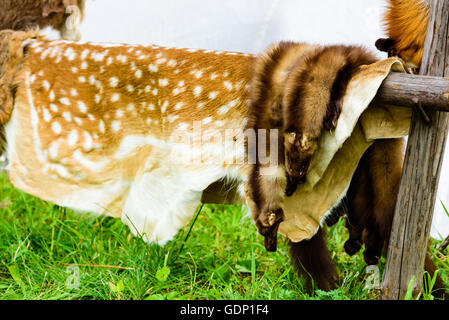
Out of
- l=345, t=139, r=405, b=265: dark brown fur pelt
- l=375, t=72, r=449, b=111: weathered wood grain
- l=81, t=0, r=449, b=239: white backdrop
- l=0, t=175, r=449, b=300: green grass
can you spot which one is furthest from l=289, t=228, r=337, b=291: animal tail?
l=81, t=0, r=449, b=239: white backdrop

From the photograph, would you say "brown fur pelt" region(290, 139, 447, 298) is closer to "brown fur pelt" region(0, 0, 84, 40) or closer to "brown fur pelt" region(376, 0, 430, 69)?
"brown fur pelt" region(376, 0, 430, 69)

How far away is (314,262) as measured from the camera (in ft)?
6.83

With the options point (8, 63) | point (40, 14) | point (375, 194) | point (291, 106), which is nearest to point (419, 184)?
point (375, 194)

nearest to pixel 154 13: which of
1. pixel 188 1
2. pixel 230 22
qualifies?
pixel 188 1

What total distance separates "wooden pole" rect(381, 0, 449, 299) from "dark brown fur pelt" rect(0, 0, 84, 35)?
1.78 metres

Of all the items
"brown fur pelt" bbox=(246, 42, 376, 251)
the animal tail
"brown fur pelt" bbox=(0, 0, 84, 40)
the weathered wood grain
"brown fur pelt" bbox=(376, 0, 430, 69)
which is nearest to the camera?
the weathered wood grain

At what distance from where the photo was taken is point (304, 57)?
65.7 inches

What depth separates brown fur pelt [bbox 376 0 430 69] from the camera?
170cm

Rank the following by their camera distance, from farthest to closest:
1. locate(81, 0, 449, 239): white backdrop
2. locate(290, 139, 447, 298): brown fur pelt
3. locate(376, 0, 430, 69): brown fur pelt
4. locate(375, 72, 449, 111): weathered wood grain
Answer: locate(81, 0, 449, 239): white backdrop → locate(290, 139, 447, 298): brown fur pelt → locate(376, 0, 430, 69): brown fur pelt → locate(375, 72, 449, 111): weathered wood grain

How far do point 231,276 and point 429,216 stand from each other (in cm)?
96

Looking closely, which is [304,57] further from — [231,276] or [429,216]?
[231,276]

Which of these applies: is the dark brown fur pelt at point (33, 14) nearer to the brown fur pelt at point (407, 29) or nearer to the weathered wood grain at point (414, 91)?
the brown fur pelt at point (407, 29)

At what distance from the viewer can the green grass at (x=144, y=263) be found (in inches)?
84.2

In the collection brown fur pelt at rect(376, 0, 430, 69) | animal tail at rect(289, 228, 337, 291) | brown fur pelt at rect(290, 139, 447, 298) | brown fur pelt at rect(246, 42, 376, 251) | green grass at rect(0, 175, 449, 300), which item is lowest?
green grass at rect(0, 175, 449, 300)
